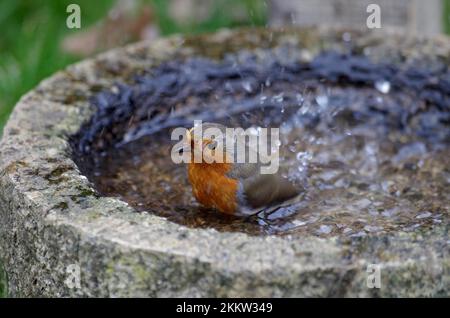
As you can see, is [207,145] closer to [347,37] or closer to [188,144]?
[188,144]

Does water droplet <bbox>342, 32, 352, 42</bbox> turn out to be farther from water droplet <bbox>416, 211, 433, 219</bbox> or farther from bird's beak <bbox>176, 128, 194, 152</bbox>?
bird's beak <bbox>176, 128, 194, 152</bbox>

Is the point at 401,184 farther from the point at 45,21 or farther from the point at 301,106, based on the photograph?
the point at 45,21

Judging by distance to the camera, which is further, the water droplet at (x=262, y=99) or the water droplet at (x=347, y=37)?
the water droplet at (x=347, y=37)

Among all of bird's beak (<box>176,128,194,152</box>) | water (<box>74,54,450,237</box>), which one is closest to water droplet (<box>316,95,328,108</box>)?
water (<box>74,54,450,237</box>)

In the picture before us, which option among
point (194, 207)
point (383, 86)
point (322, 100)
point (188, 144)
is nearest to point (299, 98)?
point (322, 100)

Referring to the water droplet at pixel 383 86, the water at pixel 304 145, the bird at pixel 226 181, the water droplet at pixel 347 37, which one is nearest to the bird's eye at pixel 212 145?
the bird at pixel 226 181

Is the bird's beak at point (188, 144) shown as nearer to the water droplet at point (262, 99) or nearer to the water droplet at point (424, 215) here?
the water droplet at point (424, 215)

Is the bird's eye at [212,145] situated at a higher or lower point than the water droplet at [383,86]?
lower
